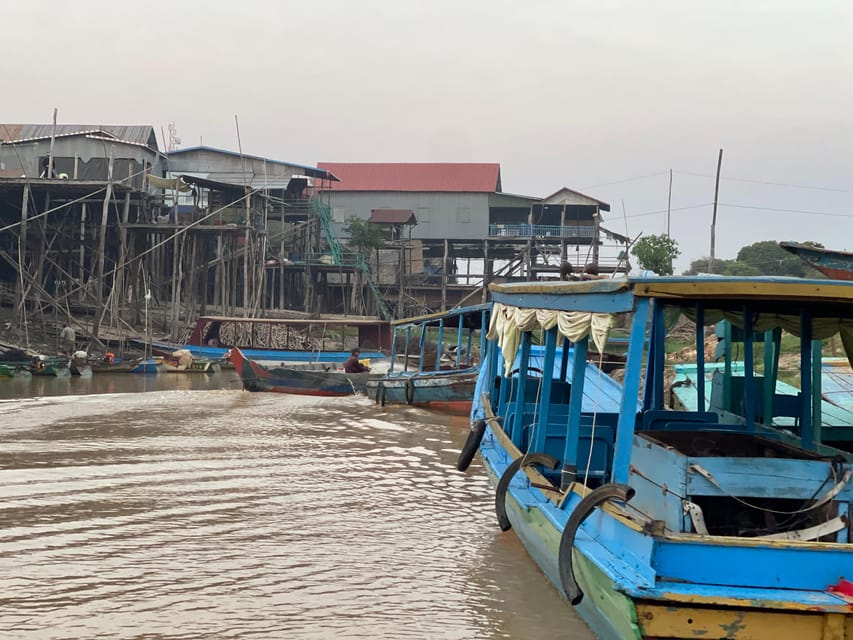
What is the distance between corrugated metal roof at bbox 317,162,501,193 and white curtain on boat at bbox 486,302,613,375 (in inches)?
1380

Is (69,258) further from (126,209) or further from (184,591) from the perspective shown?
(184,591)

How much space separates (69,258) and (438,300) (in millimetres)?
16839

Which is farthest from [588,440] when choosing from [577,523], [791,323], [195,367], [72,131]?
[72,131]

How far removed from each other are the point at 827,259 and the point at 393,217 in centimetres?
2975

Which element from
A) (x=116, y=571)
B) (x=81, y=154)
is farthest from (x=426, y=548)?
(x=81, y=154)

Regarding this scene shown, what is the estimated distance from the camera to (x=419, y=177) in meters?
44.3

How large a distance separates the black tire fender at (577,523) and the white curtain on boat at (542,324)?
75 centimetres

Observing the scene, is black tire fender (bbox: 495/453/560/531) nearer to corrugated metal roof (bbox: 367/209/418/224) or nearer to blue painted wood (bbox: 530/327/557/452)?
blue painted wood (bbox: 530/327/557/452)

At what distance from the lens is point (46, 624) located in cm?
559

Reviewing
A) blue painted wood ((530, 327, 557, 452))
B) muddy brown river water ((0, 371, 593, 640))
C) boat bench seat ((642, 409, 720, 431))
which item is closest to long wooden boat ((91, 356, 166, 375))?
muddy brown river water ((0, 371, 593, 640))

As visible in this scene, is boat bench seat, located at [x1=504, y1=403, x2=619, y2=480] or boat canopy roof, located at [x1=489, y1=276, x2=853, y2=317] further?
boat bench seat, located at [x1=504, y1=403, x2=619, y2=480]

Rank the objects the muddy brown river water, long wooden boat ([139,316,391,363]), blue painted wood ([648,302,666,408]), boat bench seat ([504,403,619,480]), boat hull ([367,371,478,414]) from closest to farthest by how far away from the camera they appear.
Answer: the muddy brown river water → blue painted wood ([648,302,666,408]) → boat bench seat ([504,403,619,480]) → boat hull ([367,371,478,414]) → long wooden boat ([139,316,391,363])

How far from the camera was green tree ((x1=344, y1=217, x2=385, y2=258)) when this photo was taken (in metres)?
39.0

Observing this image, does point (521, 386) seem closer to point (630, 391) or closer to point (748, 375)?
point (748, 375)
